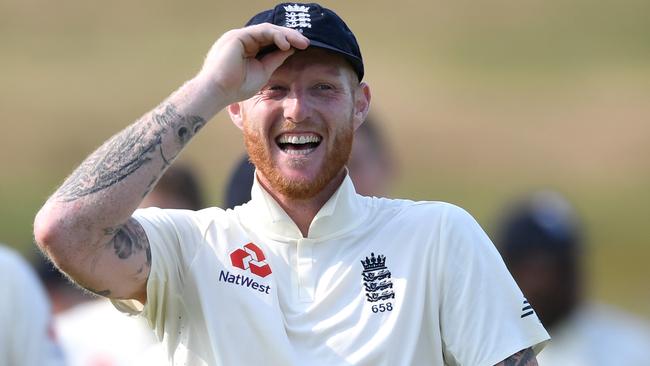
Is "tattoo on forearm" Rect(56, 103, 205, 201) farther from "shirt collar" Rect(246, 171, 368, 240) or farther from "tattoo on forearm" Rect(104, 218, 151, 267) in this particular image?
"shirt collar" Rect(246, 171, 368, 240)

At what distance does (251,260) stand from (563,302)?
2.62 meters

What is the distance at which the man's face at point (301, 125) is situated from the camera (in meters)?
4.38

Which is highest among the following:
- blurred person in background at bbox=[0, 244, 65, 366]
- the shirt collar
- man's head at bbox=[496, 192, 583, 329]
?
the shirt collar

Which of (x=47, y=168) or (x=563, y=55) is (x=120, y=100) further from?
(x=563, y=55)

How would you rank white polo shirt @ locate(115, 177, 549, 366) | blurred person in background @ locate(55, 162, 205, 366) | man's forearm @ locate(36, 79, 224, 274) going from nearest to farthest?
man's forearm @ locate(36, 79, 224, 274) < white polo shirt @ locate(115, 177, 549, 366) < blurred person in background @ locate(55, 162, 205, 366)

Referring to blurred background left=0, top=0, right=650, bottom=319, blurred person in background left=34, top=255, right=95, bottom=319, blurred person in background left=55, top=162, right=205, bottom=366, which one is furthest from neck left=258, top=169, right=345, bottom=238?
blurred background left=0, top=0, right=650, bottom=319

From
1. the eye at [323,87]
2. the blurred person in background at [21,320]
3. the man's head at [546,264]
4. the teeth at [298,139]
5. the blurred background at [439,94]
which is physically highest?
the eye at [323,87]

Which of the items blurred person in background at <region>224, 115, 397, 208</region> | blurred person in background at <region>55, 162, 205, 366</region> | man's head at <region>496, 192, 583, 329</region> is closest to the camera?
blurred person in background at <region>224, 115, 397, 208</region>

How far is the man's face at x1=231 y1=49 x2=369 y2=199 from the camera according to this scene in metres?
4.38

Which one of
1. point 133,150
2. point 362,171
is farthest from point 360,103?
point 362,171

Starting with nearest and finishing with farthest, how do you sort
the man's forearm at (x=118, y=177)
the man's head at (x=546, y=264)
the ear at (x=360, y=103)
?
the man's forearm at (x=118, y=177) < the ear at (x=360, y=103) < the man's head at (x=546, y=264)

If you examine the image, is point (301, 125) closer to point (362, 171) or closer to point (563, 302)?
point (362, 171)

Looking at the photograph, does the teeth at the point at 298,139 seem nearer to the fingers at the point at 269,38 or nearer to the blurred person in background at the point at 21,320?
the fingers at the point at 269,38

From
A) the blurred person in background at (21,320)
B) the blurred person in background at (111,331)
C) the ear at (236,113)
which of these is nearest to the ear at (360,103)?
the ear at (236,113)
